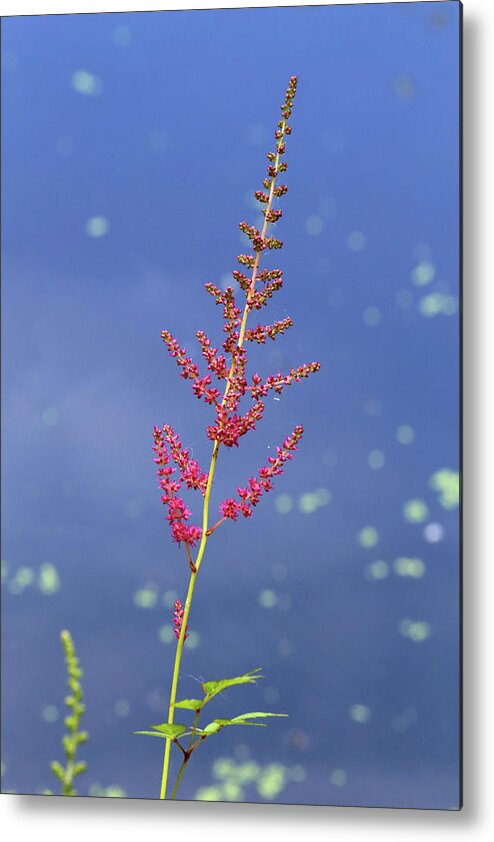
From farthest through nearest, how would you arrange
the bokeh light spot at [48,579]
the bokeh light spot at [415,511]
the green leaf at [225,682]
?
the bokeh light spot at [48,579], the bokeh light spot at [415,511], the green leaf at [225,682]

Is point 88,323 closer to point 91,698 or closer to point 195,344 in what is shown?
point 195,344

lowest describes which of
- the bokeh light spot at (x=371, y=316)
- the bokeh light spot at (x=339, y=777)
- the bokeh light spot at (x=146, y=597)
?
the bokeh light spot at (x=339, y=777)

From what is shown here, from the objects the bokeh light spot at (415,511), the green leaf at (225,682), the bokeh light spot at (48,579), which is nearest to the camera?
the green leaf at (225,682)

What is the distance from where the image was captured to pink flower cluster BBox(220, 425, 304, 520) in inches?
77.6

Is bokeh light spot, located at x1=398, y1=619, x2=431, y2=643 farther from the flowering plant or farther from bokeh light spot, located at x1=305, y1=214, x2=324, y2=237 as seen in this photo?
bokeh light spot, located at x1=305, y1=214, x2=324, y2=237

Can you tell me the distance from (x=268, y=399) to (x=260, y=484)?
0.18 m

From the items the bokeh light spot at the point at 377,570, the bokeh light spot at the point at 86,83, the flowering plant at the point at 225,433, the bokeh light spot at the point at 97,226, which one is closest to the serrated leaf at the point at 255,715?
the flowering plant at the point at 225,433

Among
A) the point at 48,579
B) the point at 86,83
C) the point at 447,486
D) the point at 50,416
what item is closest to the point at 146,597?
the point at 48,579

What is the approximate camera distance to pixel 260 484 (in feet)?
6.51

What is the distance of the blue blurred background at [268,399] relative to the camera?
1.98 meters

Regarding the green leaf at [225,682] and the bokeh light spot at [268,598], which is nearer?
the green leaf at [225,682]

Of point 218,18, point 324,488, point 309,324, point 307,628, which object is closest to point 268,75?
point 218,18

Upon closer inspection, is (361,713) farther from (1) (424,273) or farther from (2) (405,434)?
(1) (424,273)

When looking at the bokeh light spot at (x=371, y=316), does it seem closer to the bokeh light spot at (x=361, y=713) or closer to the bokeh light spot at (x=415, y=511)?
the bokeh light spot at (x=415, y=511)
